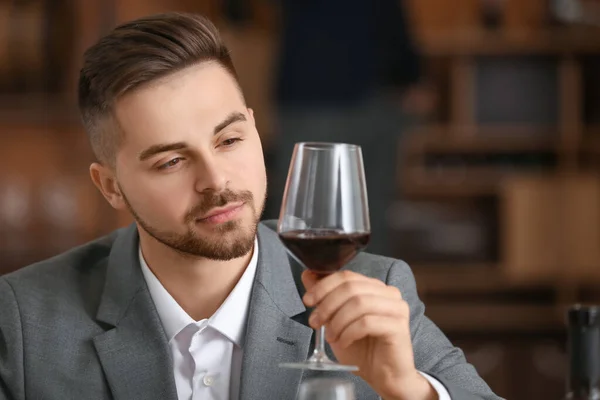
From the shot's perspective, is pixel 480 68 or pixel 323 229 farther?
pixel 480 68

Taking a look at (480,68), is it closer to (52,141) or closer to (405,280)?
(52,141)

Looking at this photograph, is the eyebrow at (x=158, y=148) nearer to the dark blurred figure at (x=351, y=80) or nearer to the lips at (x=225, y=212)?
the lips at (x=225, y=212)

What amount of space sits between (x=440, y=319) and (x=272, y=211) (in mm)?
935

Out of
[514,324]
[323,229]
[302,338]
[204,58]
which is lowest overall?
[514,324]

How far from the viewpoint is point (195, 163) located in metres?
1.55

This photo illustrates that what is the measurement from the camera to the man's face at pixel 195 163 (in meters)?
1.52

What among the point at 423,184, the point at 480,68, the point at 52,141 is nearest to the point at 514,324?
the point at 423,184

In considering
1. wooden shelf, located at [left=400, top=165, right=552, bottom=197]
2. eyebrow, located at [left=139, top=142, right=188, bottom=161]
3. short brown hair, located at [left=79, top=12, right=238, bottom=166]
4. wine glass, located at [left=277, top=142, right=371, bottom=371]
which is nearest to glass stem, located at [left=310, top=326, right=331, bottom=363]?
wine glass, located at [left=277, top=142, right=371, bottom=371]

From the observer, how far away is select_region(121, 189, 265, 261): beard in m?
1.51

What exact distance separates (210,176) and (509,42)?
3.39 meters

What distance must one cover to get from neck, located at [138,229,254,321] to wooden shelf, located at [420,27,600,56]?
3111 millimetres

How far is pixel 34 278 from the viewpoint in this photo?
1.76m

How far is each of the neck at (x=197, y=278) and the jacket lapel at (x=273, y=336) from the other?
48mm

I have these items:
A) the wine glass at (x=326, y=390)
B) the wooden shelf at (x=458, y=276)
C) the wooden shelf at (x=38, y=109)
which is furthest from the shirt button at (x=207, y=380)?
the wooden shelf at (x=458, y=276)
